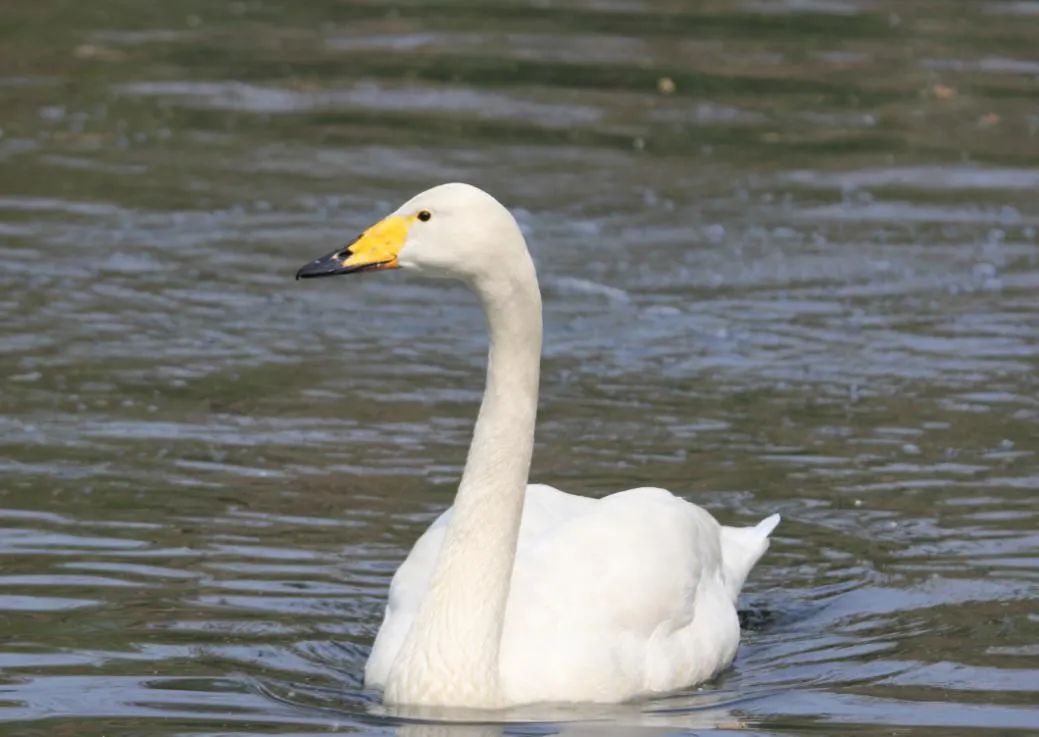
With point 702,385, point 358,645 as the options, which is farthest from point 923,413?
point 358,645

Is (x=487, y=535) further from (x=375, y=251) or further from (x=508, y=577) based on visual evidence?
(x=375, y=251)

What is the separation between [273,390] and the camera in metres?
10.4

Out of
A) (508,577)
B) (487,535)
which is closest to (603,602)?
(508,577)

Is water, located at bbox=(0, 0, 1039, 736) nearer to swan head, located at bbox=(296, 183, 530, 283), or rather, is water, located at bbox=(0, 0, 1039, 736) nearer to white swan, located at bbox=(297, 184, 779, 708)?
white swan, located at bbox=(297, 184, 779, 708)

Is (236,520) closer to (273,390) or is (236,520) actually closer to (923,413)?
(273,390)

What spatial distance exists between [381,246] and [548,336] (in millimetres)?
4930

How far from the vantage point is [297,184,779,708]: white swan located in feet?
21.8

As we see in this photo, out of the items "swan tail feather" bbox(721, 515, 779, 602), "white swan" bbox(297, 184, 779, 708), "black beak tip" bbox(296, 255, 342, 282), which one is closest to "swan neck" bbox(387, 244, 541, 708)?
"white swan" bbox(297, 184, 779, 708)

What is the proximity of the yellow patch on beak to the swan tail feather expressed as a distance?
1.89 m

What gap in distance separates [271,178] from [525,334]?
26.1 ft

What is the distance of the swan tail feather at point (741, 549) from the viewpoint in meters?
7.92

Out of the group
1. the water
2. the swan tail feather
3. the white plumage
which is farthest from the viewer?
the swan tail feather

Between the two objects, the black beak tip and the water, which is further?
the water

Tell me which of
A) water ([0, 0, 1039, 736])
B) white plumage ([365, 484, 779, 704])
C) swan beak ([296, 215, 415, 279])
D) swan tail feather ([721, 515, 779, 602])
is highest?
swan beak ([296, 215, 415, 279])
